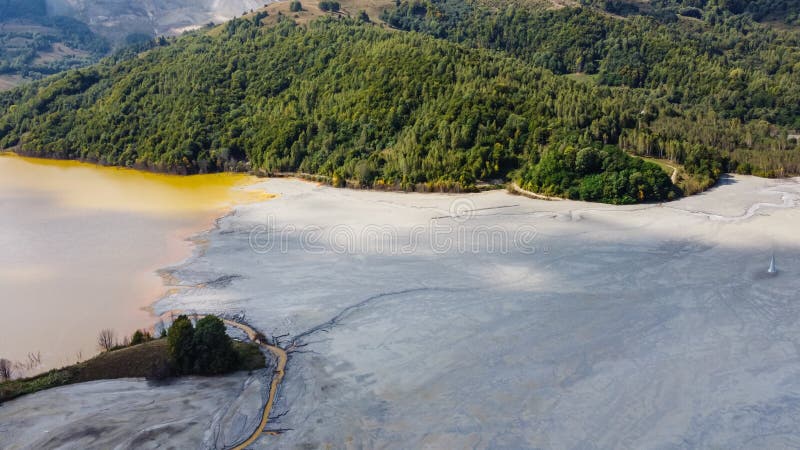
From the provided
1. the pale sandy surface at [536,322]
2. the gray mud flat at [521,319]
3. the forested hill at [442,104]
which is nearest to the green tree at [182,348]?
the gray mud flat at [521,319]

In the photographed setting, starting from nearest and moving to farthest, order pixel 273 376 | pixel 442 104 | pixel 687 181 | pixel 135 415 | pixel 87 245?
pixel 135 415 → pixel 273 376 → pixel 87 245 → pixel 687 181 → pixel 442 104

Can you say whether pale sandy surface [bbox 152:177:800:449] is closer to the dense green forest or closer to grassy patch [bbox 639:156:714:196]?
grassy patch [bbox 639:156:714:196]

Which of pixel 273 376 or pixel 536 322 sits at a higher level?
pixel 536 322

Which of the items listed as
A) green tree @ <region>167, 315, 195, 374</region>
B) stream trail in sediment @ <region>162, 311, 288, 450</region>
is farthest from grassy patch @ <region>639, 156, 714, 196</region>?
green tree @ <region>167, 315, 195, 374</region>

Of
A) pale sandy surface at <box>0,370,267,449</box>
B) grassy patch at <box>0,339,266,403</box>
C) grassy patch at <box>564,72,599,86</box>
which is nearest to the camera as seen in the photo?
pale sandy surface at <box>0,370,267,449</box>

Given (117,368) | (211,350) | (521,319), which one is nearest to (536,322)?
(521,319)

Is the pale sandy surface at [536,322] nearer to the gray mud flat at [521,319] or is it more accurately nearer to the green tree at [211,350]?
the gray mud flat at [521,319]

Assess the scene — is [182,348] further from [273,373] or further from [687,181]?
[687,181]
